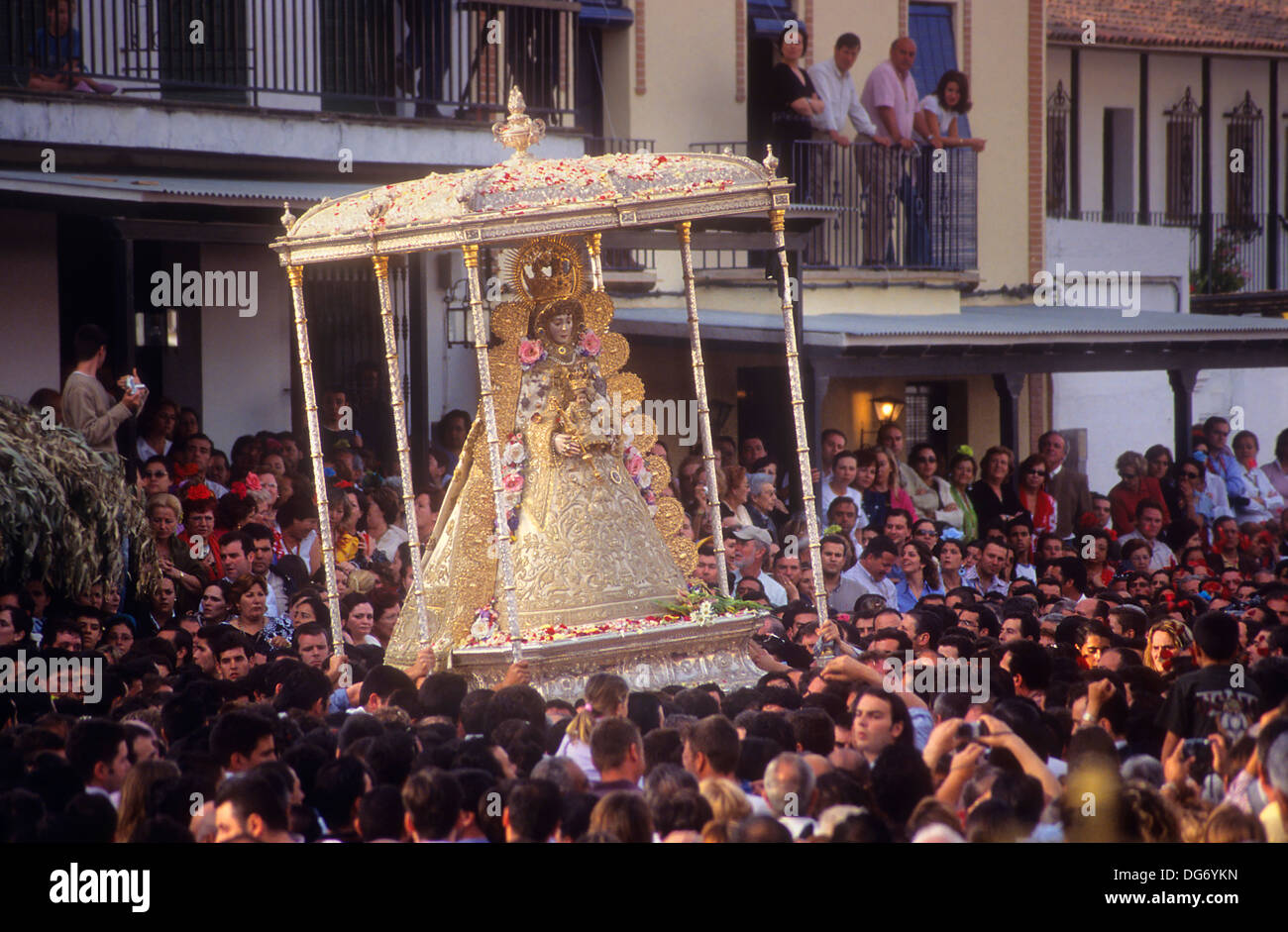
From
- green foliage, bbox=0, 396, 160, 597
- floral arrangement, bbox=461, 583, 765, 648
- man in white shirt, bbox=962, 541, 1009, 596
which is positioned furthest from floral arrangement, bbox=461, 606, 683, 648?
man in white shirt, bbox=962, 541, 1009, 596

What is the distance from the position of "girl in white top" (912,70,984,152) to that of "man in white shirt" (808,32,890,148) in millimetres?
644

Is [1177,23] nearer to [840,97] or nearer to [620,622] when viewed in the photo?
[840,97]

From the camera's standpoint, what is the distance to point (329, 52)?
13.9m

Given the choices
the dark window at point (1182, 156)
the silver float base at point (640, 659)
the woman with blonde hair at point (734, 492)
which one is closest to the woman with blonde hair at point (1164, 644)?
the silver float base at point (640, 659)

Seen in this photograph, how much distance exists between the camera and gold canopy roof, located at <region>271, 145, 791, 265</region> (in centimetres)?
823

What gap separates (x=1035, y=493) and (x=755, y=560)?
4061mm

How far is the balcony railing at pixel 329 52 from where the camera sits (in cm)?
1248

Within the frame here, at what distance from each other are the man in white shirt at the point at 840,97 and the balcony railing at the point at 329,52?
9.16ft

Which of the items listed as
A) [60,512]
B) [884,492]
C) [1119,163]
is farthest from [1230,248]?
[60,512]

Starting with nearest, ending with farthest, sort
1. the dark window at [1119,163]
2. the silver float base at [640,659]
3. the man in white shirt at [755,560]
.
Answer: the silver float base at [640,659] < the man in white shirt at [755,560] < the dark window at [1119,163]

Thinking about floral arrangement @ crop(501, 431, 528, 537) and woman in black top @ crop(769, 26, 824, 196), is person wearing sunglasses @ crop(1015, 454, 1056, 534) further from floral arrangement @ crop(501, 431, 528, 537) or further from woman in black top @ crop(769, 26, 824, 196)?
floral arrangement @ crop(501, 431, 528, 537)

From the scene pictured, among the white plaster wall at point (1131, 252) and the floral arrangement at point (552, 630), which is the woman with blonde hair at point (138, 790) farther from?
the white plaster wall at point (1131, 252)

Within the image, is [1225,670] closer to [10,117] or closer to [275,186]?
[275,186]
